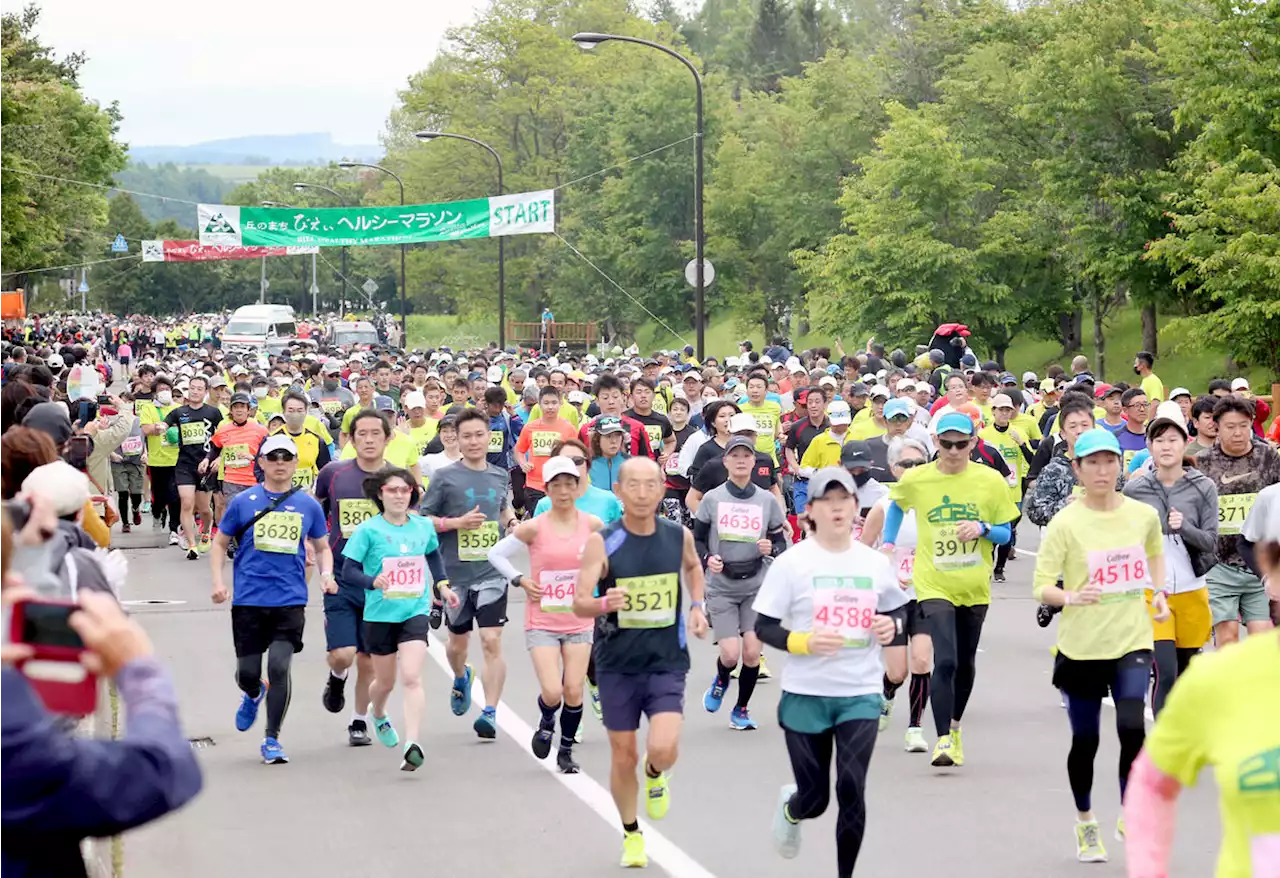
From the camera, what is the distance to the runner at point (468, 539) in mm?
11453

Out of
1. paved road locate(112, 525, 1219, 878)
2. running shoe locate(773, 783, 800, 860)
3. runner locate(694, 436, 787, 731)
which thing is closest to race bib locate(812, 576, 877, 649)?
running shoe locate(773, 783, 800, 860)

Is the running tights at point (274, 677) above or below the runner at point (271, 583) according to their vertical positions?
below

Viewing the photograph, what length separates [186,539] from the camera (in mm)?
21078

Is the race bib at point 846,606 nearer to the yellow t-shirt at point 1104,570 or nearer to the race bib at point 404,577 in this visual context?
the yellow t-shirt at point 1104,570

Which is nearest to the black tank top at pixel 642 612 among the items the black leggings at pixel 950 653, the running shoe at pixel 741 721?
the black leggings at pixel 950 653

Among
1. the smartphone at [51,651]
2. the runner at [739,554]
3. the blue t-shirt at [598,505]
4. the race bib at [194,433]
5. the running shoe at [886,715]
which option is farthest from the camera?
the race bib at [194,433]

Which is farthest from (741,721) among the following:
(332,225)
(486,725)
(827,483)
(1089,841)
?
(332,225)

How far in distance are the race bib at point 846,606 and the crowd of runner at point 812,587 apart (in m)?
0.01

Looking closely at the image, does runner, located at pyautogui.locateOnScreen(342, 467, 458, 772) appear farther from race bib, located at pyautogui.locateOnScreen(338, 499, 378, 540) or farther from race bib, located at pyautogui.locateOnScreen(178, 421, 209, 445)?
race bib, located at pyautogui.locateOnScreen(178, 421, 209, 445)

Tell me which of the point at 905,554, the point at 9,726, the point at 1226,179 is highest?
the point at 1226,179

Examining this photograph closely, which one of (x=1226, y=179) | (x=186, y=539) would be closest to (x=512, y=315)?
(x=1226, y=179)

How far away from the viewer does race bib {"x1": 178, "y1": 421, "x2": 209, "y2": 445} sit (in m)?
20.5

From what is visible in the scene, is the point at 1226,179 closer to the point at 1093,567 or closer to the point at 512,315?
the point at 1093,567

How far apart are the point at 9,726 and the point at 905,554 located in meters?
8.27
